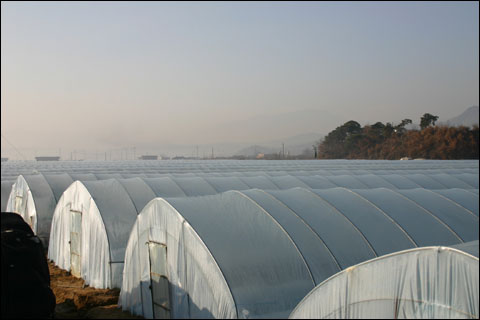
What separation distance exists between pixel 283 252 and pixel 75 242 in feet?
32.4

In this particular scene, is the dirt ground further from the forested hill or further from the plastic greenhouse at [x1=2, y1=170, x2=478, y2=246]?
the forested hill

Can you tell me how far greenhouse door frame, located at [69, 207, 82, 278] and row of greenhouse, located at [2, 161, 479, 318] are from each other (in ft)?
0.22

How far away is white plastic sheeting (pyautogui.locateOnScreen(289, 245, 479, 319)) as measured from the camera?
469cm

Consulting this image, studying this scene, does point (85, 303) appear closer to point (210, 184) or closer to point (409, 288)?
point (210, 184)

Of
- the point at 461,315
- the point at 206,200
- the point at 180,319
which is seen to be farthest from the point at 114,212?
the point at 461,315

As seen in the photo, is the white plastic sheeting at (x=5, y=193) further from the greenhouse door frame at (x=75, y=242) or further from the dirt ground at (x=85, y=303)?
the dirt ground at (x=85, y=303)

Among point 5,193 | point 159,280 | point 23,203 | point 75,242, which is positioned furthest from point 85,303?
point 5,193

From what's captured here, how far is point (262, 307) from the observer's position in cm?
866

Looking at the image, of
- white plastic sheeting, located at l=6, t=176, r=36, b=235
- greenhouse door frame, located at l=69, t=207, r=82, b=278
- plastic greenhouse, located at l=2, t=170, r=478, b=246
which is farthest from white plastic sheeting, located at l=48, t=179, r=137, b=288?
white plastic sheeting, located at l=6, t=176, r=36, b=235

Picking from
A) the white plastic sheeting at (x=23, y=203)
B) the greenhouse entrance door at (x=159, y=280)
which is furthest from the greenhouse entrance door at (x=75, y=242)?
the greenhouse entrance door at (x=159, y=280)

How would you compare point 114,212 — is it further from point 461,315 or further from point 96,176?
point 461,315

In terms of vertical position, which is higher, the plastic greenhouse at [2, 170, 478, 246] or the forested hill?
the forested hill

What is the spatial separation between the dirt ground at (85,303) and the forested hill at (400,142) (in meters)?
67.5

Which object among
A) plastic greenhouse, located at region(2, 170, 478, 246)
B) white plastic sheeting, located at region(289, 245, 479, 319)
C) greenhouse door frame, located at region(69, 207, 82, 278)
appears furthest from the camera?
plastic greenhouse, located at region(2, 170, 478, 246)
